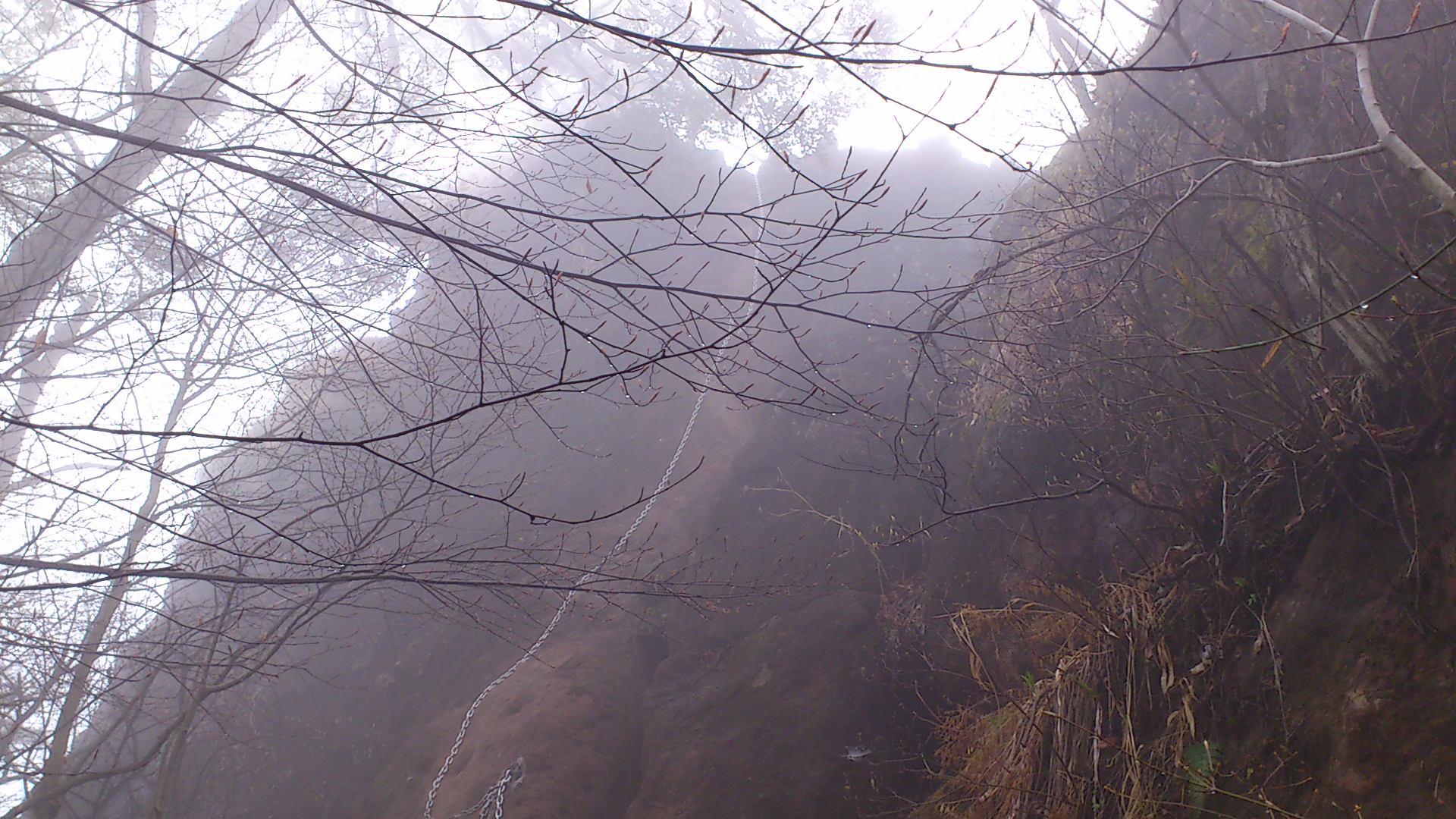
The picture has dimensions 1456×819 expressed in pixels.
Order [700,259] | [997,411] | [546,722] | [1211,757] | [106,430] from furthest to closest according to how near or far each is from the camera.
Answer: [700,259] < [997,411] < [546,722] < [1211,757] < [106,430]

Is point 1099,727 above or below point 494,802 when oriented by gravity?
below

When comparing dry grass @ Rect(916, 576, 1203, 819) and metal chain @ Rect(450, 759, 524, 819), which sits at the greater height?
metal chain @ Rect(450, 759, 524, 819)

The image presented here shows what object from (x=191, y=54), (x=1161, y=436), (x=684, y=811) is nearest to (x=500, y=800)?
(x=684, y=811)

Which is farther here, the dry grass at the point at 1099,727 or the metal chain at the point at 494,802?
the metal chain at the point at 494,802

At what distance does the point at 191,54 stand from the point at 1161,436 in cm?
740

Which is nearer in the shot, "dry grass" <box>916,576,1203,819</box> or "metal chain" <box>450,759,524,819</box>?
"dry grass" <box>916,576,1203,819</box>

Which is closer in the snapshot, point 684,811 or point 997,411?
point 684,811

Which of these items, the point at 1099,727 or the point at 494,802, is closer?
the point at 1099,727

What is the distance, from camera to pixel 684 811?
216 inches

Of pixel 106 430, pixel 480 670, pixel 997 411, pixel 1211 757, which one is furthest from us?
pixel 480 670

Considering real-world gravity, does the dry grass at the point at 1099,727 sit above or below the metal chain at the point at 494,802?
below

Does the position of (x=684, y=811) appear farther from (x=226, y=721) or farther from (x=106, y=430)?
(x=226, y=721)

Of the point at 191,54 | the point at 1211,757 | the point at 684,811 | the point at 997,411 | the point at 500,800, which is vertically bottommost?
the point at 1211,757

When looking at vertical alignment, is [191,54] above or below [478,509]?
above
